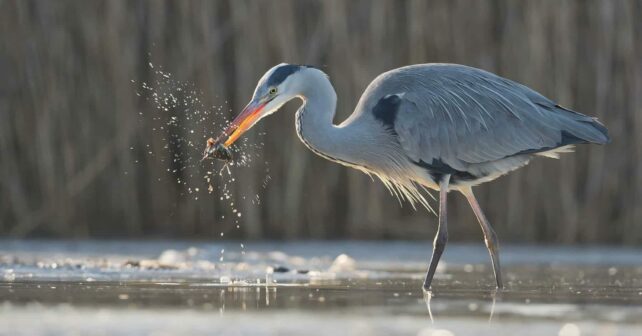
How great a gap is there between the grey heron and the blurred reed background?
7.23ft

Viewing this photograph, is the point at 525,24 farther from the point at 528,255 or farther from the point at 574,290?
the point at 574,290

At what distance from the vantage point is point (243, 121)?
8.06 meters

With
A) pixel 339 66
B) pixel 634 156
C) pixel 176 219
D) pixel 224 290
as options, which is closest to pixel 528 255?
pixel 634 156

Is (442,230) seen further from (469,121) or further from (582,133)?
(582,133)

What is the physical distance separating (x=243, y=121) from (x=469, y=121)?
144 cm

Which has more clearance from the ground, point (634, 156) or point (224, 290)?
point (634, 156)

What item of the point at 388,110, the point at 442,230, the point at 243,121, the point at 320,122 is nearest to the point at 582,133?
the point at 442,230

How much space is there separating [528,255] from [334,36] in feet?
7.41

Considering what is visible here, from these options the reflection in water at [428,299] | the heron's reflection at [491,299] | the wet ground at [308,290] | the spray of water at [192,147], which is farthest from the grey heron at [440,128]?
the spray of water at [192,147]

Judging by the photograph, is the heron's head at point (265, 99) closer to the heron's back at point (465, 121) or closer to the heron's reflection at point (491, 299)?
the heron's back at point (465, 121)

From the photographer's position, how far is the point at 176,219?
36.3ft

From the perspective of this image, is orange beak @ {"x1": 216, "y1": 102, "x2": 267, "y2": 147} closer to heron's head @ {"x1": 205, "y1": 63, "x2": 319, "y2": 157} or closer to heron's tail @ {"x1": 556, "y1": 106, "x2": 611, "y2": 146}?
heron's head @ {"x1": 205, "y1": 63, "x2": 319, "y2": 157}

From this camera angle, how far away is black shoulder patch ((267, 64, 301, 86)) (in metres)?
8.14

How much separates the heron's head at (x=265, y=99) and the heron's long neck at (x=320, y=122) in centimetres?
13
